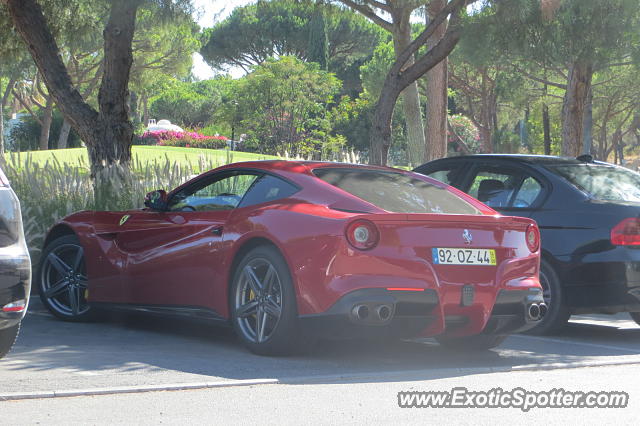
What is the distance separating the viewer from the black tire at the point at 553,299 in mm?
8508

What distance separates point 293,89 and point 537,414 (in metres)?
37.1

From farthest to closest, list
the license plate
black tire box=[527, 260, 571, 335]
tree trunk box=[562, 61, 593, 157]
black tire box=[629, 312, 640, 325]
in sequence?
tree trunk box=[562, 61, 593, 157], black tire box=[629, 312, 640, 325], black tire box=[527, 260, 571, 335], the license plate

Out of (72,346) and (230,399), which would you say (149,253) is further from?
(230,399)

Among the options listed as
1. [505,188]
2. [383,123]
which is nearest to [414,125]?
[383,123]

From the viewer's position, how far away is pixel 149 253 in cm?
793

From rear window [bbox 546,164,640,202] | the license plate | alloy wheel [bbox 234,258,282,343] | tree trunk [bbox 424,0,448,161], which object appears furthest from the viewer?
tree trunk [bbox 424,0,448,161]

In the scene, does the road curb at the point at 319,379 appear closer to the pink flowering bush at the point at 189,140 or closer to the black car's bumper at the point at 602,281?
the black car's bumper at the point at 602,281

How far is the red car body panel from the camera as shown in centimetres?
634

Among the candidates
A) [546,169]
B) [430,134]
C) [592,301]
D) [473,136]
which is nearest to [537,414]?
[592,301]

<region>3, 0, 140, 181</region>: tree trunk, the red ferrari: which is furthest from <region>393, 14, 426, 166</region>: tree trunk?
the red ferrari

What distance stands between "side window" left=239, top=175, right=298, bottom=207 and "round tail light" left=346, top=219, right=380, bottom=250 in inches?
30.5

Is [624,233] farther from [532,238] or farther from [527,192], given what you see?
[532,238]

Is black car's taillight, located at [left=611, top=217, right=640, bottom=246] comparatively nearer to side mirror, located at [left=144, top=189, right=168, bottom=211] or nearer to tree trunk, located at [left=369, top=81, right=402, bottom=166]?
side mirror, located at [left=144, top=189, right=168, bottom=211]

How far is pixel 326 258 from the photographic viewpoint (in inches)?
249
